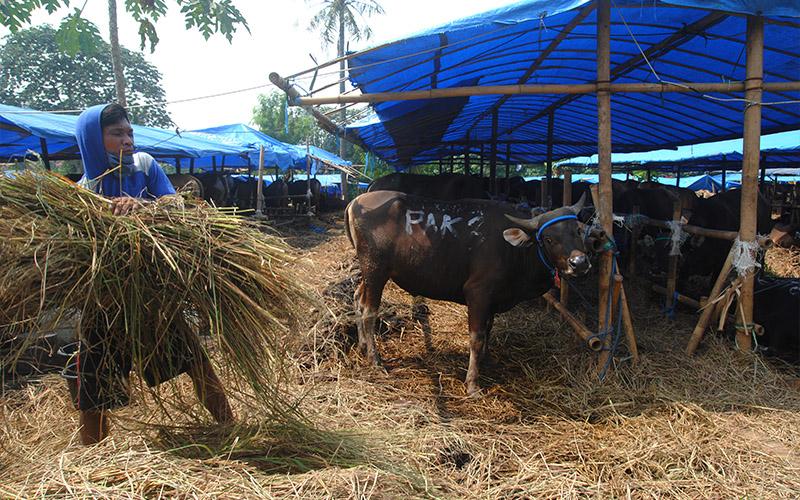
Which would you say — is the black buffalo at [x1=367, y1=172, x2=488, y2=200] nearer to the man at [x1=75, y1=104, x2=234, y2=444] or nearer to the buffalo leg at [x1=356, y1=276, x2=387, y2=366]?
the buffalo leg at [x1=356, y1=276, x2=387, y2=366]

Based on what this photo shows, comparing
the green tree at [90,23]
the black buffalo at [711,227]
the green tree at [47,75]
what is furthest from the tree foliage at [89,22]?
the green tree at [47,75]

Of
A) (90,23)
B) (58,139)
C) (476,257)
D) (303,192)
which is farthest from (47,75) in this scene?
(476,257)

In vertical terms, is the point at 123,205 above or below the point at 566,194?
below

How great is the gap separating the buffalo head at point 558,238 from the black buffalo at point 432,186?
4546 millimetres

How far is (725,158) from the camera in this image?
511 inches

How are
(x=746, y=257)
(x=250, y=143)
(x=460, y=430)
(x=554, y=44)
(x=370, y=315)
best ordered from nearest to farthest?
(x=460, y=430)
(x=746, y=257)
(x=370, y=315)
(x=554, y=44)
(x=250, y=143)

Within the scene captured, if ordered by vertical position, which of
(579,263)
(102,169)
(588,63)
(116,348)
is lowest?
(116,348)

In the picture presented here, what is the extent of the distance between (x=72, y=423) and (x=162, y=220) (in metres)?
1.74

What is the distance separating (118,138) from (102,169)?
0.58ft

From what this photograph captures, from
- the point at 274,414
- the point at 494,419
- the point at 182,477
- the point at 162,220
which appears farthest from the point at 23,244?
the point at 494,419

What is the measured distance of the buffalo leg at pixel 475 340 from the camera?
164 inches

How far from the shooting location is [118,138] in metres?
2.57

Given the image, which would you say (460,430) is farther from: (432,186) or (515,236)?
(432,186)

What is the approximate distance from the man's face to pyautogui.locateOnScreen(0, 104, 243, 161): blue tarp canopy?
3519 mm
